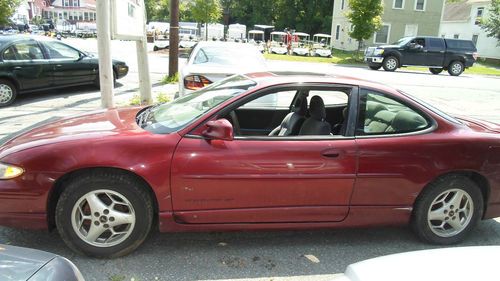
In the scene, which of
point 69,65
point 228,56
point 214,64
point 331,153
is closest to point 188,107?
point 331,153

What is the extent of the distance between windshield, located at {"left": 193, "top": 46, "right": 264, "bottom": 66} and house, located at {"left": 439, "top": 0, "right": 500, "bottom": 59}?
40.6m

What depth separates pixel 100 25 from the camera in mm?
5938

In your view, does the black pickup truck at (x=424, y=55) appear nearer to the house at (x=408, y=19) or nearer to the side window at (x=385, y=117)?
the house at (x=408, y=19)

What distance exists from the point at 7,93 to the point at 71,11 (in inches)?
3768

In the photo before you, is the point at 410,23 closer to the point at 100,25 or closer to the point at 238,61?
the point at 238,61

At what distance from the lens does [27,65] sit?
9672 mm

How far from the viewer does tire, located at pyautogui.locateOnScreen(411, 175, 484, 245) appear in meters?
3.89

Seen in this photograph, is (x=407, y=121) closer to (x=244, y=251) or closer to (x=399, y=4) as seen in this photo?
(x=244, y=251)

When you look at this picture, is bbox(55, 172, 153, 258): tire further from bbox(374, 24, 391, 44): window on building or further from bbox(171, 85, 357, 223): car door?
bbox(374, 24, 391, 44): window on building

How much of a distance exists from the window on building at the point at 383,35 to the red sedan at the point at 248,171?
39.8m

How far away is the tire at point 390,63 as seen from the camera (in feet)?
77.7

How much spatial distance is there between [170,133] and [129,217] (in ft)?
2.35

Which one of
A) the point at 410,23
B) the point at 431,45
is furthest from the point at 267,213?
the point at 410,23

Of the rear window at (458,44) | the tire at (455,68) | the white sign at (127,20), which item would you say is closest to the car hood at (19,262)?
the white sign at (127,20)
